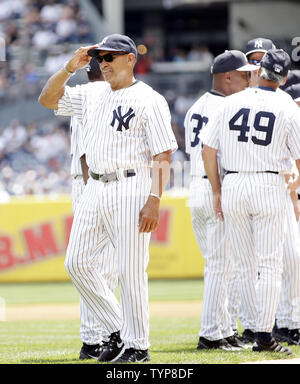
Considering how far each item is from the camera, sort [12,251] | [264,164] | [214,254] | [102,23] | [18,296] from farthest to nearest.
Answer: [102,23], [12,251], [18,296], [214,254], [264,164]

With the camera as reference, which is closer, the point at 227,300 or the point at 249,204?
the point at 249,204

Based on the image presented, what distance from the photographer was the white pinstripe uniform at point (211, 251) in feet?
19.4

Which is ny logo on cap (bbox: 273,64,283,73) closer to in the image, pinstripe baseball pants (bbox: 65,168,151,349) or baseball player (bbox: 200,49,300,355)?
baseball player (bbox: 200,49,300,355)

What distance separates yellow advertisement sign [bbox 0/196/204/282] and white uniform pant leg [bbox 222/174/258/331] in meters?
7.18

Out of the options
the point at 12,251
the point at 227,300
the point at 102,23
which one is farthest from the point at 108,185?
the point at 102,23

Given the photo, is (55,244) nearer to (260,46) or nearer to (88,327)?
(260,46)

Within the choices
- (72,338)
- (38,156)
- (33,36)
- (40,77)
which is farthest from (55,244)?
(33,36)

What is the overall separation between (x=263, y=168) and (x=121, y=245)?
108cm

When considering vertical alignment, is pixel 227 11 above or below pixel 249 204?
above

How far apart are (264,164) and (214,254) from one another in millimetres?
918

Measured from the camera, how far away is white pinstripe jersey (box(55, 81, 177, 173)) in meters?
5.00

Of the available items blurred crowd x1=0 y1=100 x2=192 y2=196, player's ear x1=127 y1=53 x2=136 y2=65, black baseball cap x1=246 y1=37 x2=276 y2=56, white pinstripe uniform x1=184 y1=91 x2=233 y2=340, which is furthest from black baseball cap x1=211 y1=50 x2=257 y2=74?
blurred crowd x1=0 y1=100 x2=192 y2=196

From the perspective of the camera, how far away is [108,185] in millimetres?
5055

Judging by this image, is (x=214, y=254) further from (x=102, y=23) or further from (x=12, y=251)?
(x=102, y=23)
